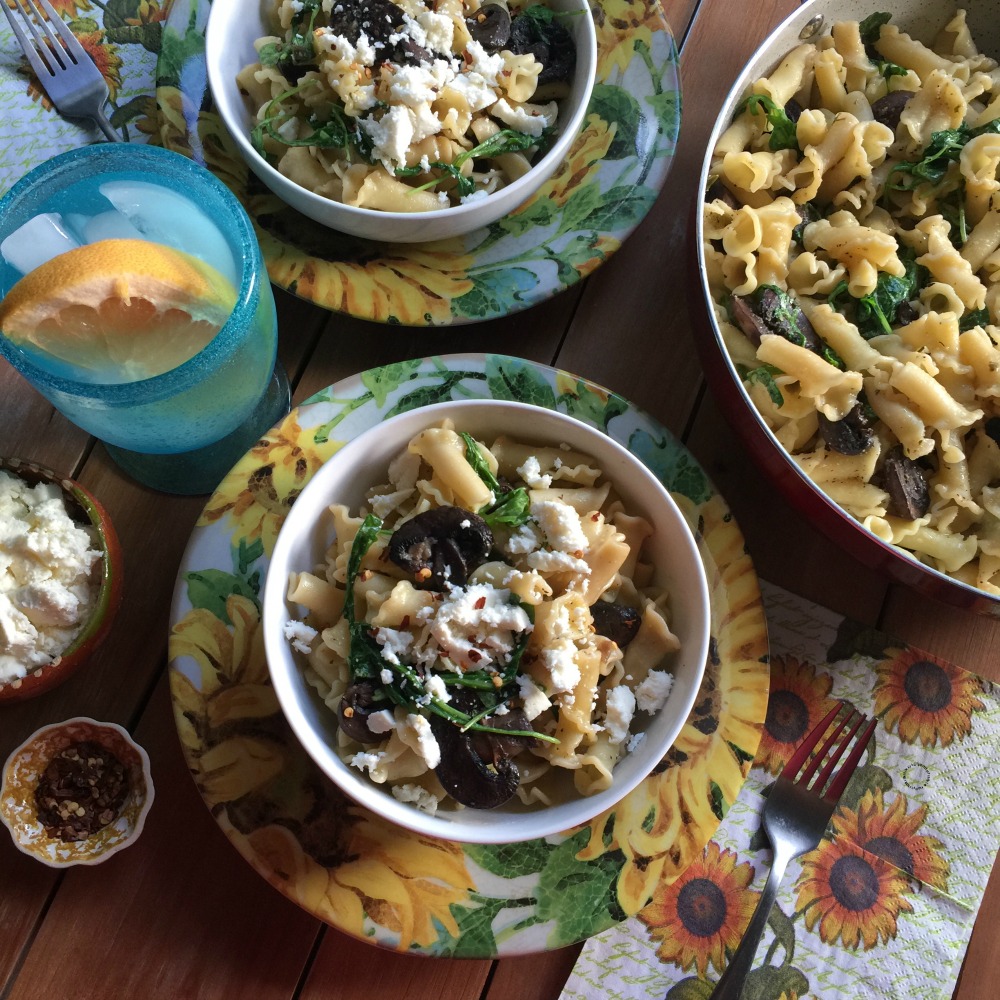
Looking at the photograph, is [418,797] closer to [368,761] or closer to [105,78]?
[368,761]

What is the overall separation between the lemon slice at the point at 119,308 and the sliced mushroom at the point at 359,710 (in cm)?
57

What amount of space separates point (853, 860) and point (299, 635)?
3.43 ft

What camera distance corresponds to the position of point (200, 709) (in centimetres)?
146

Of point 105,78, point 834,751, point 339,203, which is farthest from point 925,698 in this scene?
point 105,78

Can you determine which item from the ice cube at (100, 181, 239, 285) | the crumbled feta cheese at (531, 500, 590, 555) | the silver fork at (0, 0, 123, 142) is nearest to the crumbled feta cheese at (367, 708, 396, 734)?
the crumbled feta cheese at (531, 500, 590, 555)

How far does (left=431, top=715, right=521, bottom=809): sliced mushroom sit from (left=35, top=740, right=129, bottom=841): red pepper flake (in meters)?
0.65

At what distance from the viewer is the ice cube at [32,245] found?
4.74ft

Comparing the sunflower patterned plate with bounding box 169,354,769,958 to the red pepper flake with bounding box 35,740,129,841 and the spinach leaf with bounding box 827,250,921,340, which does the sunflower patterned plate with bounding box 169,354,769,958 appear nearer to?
the red pepper flake with bounding box 35,740,129,841

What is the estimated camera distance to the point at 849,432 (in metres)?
1.55

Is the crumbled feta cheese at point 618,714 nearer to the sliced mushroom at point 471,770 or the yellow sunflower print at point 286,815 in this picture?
the sliced mushroom at point 471,770

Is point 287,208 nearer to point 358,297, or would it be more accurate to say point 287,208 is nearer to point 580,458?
point 358,297

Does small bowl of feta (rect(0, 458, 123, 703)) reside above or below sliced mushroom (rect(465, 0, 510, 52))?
below

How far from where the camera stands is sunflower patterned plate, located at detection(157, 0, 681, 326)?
5.34 ft

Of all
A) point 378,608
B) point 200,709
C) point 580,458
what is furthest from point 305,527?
point 580,458
